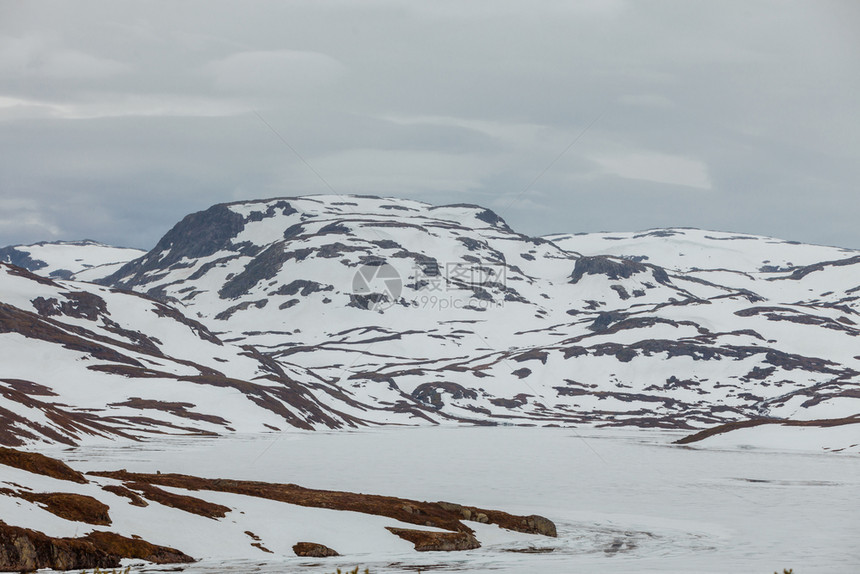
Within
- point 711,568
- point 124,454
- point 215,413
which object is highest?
point 711,568

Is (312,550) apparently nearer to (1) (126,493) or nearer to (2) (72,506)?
(1) (126,493)

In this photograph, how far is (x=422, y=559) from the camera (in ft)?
165

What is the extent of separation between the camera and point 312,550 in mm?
50969

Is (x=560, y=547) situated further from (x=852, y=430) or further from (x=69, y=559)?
(x=852, y=430)

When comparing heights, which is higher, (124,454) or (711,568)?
(711,568)

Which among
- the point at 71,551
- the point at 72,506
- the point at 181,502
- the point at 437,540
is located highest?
the point at 72,506

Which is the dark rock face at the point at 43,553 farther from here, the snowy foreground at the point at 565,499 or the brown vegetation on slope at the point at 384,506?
the brown vegetation on slope at the point at 384,506

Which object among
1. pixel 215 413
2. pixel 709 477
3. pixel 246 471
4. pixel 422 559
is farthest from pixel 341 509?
pixel 215 413

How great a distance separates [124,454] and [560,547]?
74123 millimetres

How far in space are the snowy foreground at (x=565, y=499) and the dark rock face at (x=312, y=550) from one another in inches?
26.4

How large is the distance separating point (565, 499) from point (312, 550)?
35.7 metres

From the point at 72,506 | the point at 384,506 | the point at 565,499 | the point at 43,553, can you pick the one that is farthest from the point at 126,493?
the point at 565,499

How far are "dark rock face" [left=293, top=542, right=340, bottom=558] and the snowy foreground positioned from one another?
67 cm

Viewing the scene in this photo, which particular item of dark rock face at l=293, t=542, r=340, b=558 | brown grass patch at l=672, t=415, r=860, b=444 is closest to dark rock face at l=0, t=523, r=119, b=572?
dark rock face at l=293, t=542, r=340, b=558
